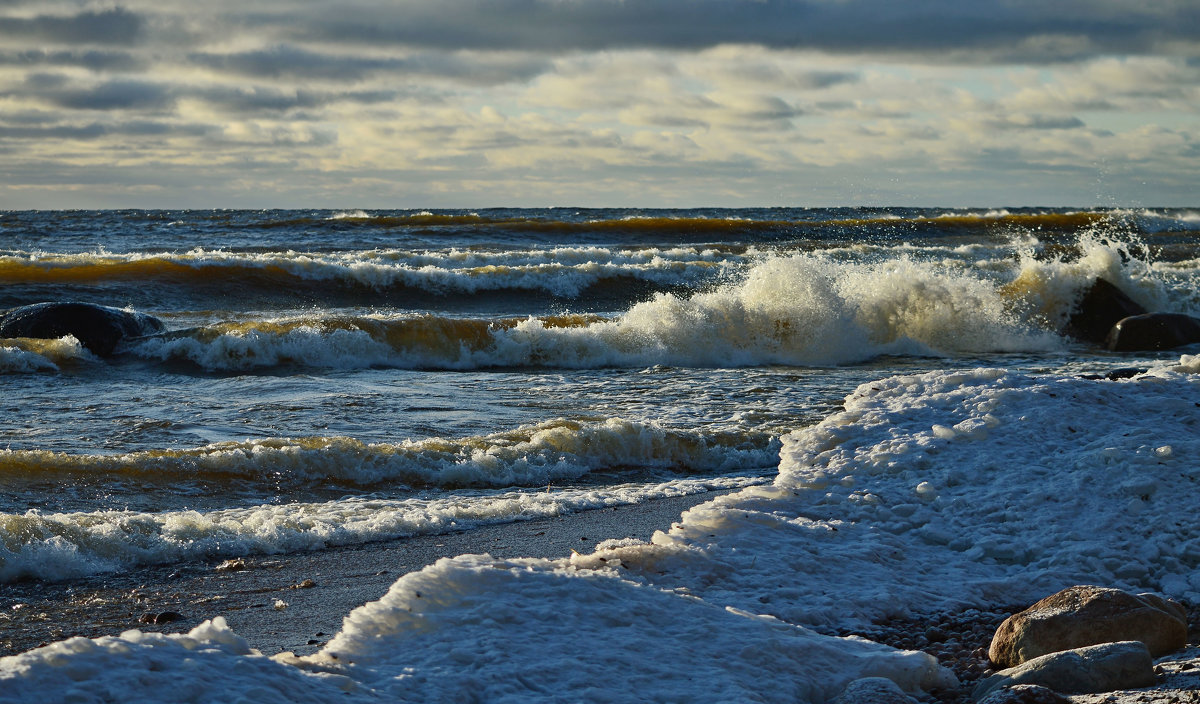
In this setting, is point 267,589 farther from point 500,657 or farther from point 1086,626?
point 1086,626

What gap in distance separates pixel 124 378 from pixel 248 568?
724 cm

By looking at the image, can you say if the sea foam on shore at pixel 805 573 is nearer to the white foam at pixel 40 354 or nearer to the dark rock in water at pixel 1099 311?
the white foam at pixel 40 354

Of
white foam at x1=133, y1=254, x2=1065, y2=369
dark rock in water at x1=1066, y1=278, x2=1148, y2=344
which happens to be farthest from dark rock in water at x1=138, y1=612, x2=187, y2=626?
dark rock in water at x1=1066, y1=278, x2=1148, y2=344

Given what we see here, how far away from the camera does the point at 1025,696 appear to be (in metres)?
2.73

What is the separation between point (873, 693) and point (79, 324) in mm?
12032

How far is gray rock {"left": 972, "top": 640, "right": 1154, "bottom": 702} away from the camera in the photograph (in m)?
2.88

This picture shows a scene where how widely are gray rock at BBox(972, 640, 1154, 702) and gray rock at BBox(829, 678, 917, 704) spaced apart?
295mm

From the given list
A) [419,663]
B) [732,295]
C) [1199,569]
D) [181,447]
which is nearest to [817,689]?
[419,663]

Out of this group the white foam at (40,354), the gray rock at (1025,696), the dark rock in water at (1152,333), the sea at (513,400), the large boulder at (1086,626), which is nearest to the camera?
the gray rock at (1025,696)

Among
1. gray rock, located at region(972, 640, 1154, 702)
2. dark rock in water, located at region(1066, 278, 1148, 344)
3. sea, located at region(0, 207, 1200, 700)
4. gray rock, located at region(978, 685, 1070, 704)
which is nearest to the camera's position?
gray rock, located at region(978, 685, 1070, 704)

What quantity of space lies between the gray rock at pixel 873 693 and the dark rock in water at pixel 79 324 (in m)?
11.3

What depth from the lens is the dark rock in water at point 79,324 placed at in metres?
12.1

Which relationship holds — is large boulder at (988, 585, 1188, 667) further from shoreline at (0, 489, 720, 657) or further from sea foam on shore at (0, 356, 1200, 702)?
shoreline at (0, 489, 720, 657)

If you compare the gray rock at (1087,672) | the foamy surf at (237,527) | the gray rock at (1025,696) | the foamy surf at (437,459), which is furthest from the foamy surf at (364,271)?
the gray rock at (1025,696)
